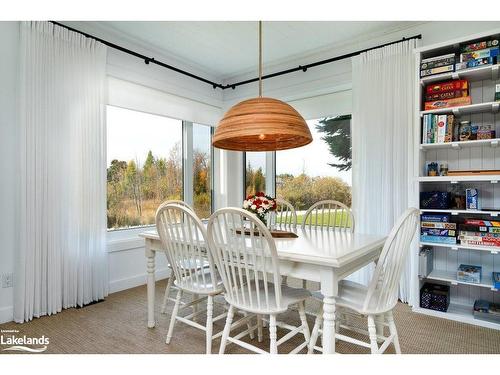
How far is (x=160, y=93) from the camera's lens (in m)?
3.74

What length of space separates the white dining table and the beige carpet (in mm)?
634

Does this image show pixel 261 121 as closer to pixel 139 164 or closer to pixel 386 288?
pixel 386 288

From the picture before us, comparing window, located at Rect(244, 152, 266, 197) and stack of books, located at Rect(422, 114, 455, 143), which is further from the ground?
stack of books, located at Rect(422, 114, 455, 143)

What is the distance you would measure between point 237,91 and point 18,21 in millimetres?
2551

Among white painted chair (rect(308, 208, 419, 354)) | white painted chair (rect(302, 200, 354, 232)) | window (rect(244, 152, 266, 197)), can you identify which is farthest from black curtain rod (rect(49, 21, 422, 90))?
white painted chair (rect(308, 208, 419, 354))

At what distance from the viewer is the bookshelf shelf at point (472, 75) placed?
2475 mm

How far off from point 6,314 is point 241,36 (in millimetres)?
3248

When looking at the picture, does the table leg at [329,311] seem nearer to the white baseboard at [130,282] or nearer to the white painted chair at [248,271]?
the white painted chair at [248,271]

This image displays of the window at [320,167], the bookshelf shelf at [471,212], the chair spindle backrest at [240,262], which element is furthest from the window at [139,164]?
the bookshelf shelf at [471,212]

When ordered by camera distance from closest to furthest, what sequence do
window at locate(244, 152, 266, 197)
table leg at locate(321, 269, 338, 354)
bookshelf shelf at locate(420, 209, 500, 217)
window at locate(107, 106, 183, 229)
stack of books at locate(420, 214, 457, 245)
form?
1. table leg at locate(321, 269, 338, 354)
2. bookshelf shelf at locate(420, 209, 500, 217)
3. stack of books at locate(420, 214, 457, 245)
4. window at locate(107, 106, 183, 229)
5. window at locate(244, 152, 266, 197)

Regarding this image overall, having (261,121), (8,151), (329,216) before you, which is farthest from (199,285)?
(8,151)

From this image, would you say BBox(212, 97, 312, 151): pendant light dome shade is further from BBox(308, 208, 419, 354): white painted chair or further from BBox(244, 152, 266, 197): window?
BBox(244, 152, 266, 197): window

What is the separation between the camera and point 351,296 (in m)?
1.87

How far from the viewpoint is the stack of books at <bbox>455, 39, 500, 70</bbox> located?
Result: 245cm
